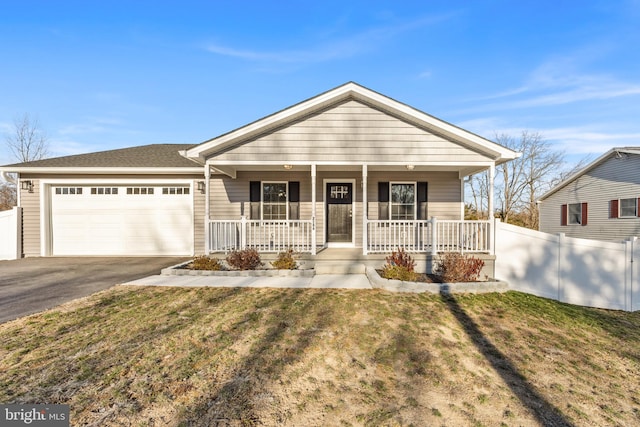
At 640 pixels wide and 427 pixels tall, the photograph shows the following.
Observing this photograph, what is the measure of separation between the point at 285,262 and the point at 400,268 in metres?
2.66

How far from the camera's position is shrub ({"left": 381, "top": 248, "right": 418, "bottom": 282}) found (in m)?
5.92

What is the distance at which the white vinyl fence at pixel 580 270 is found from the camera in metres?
5.59

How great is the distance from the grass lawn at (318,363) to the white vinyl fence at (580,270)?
2.57ft

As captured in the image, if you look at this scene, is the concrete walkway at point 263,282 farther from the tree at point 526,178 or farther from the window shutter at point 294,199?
the tree at point 526,178

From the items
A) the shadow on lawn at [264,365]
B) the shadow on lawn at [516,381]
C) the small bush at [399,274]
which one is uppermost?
the small bush at [399,274]

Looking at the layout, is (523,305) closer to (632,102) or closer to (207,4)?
(207,4)

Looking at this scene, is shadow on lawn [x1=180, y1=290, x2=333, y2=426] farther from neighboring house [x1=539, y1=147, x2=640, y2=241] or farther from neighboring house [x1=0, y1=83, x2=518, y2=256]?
neighboring house [x1=539, y1=147, x2=640, y2=241]

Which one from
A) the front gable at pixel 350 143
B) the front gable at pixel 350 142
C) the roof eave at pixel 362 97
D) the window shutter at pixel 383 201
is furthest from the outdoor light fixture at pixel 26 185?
the window shutter at pixel 383 201

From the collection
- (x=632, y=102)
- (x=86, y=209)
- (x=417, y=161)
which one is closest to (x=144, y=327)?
(x=417, y=161)

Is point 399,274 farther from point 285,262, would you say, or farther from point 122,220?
point 122,220

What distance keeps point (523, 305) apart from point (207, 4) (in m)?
13.8

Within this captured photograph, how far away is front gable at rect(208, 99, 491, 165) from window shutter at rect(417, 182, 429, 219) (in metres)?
1.71

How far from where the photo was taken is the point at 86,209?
31.2 ft

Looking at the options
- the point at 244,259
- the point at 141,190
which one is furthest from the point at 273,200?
the point at 141,190
